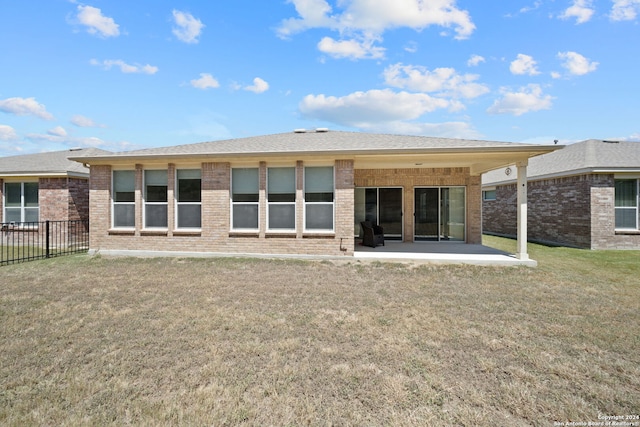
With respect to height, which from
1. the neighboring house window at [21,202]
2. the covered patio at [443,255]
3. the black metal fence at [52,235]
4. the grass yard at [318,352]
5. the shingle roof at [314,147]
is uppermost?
the shingle roof at [314,147]

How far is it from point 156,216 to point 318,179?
5.68 m

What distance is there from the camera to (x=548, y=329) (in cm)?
459

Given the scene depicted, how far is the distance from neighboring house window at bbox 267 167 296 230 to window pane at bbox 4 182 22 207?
41.5 feet

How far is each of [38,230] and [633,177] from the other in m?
24.6

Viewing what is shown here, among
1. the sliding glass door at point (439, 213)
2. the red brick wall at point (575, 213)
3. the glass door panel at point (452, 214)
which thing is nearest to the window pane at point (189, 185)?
the sliding glass door at point (439, 213)

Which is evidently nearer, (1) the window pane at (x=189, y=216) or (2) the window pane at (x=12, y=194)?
(1) the window pane at (x=189, y=216)

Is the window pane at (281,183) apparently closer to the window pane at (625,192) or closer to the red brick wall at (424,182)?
the red brick wall at (424,182)

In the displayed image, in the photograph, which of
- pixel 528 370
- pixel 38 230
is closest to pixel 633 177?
pixel 528 370

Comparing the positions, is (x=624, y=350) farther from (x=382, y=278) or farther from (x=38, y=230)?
(x=38, y=230)

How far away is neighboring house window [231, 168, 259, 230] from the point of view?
34.0ft

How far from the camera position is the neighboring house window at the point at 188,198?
10625 mm

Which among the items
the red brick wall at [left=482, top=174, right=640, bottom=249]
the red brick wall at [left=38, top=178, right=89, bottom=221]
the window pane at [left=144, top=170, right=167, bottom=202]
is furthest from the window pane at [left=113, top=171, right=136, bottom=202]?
the red brick wall at [left=482, top=174, right=640, bottom=249]

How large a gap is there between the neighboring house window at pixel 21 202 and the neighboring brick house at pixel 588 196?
76.1ft

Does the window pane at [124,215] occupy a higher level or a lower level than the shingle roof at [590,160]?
lower
